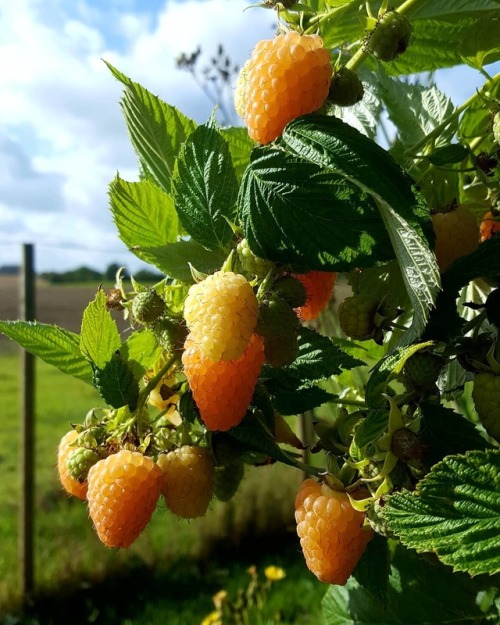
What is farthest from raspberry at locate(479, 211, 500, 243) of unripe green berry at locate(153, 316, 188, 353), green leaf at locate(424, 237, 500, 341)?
unripe green berry at locate(153, 316, 188, 353)

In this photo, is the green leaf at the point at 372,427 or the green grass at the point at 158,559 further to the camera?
the green grass at the point at 158,559

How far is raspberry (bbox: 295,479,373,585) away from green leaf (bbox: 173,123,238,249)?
0.48 feet

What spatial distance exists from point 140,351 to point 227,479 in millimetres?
95

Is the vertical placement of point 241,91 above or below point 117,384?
above

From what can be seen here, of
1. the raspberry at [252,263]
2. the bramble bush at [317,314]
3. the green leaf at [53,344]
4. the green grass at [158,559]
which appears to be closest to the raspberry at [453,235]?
the bramble bush at [317,314]

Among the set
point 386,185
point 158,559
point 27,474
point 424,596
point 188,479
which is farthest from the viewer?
point 158,559

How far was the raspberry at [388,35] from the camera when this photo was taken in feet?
1.19

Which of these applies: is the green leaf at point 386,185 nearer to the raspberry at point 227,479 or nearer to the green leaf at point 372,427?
the green leaf at point 372,427

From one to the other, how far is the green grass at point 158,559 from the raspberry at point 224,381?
2398 millimetres

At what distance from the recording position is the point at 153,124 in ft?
1.48

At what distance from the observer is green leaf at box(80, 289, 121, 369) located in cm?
42

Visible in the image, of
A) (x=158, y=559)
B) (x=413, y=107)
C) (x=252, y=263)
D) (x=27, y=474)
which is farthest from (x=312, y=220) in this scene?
(x=158, y=559)

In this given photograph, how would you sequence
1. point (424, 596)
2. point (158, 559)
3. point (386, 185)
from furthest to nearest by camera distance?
1. point (158, 559)
2. point (424, 596)
3. point (386, 185)

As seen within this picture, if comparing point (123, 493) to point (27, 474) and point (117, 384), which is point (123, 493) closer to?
point (117, 384)
